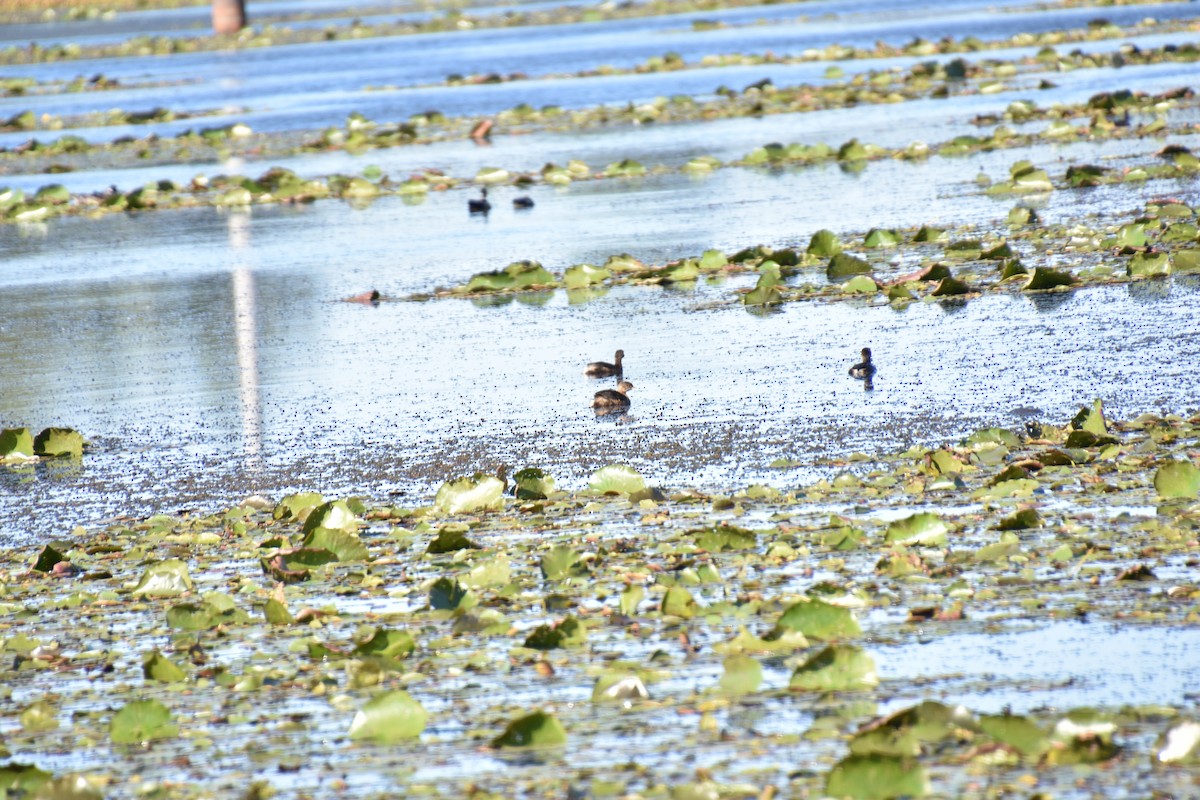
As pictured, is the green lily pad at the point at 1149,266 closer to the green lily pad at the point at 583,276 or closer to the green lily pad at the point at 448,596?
the green lily pad at the point at 583,276

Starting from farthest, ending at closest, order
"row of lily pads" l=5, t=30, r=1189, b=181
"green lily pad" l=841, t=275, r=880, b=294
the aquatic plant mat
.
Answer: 1. "row of lily pads" l=5, t=30, r=1189, b=181
2. "green lily pad" l=841, t=275, r=880, b=294
3. the aquatic plant mat

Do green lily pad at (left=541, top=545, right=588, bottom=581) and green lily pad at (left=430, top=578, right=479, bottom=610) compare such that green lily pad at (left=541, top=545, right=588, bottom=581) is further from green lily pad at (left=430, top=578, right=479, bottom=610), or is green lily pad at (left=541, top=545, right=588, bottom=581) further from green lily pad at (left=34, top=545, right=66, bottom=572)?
green lily pad at (left=34, top=545, right=66, bottom=572)

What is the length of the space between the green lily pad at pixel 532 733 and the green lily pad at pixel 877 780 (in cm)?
88

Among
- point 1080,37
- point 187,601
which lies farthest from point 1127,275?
point 1080,37

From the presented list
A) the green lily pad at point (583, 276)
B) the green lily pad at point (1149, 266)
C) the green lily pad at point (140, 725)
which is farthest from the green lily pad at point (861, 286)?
the green lily pad at point (140, 725)

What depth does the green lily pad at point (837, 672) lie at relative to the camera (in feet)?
17.2

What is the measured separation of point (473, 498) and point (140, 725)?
2.49 m

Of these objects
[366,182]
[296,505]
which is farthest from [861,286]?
[366,182]

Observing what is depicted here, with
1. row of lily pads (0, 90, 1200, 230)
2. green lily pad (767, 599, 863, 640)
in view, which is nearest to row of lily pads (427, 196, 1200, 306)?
row of lily pads (0, 90, 1200, 230)

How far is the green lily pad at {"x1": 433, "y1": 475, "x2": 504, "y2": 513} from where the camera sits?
7.59 metres

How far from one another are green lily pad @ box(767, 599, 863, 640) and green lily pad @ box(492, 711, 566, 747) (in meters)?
0.93

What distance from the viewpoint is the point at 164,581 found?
6746 millimetres

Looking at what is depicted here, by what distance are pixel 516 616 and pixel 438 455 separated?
2.63 meters

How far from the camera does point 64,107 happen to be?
141 ft
